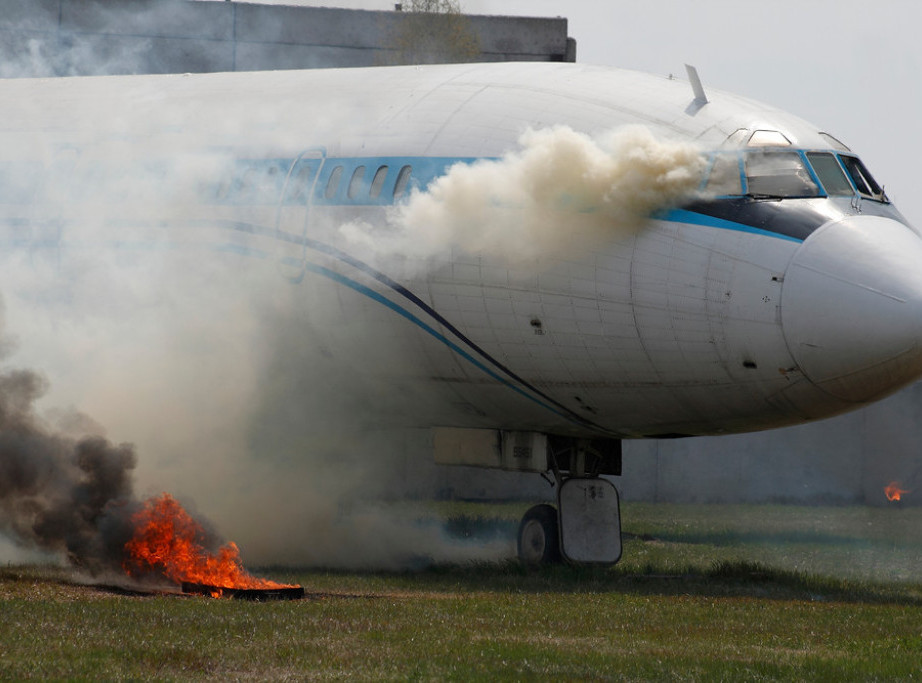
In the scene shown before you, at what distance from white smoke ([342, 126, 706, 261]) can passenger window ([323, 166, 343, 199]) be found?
4.37 feet

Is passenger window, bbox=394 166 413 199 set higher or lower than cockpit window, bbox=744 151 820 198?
higher

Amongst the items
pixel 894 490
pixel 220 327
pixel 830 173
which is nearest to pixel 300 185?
pixel 220 327

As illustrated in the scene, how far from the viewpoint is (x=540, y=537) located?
21.1 metres

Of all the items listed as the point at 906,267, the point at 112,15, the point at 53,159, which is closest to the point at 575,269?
the point at 906,267

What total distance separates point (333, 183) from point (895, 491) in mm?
24714

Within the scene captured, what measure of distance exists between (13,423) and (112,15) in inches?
1191

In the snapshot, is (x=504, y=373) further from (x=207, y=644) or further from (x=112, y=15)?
(x=112, y=15)

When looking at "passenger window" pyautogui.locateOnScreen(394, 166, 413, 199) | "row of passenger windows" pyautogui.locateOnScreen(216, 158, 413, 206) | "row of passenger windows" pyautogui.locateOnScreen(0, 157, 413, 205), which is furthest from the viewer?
"row of passenger windows" pyautogui.locateOnScreen(0, 157, 413, 205)

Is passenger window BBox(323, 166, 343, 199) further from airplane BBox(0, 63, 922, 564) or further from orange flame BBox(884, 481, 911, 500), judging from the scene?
orange flame BBox(884, 481, 911, 500)

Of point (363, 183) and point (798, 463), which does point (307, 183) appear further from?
point (798, 463)

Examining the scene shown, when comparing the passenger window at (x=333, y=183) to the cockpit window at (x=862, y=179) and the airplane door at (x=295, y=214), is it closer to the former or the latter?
the airplane door at (x=295, y=214)

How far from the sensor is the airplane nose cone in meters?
15.7

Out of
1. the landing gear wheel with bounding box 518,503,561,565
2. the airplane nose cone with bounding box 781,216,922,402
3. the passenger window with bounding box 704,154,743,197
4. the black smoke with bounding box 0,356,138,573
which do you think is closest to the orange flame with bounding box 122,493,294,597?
the black smoke with bounding box 0,356,138,573

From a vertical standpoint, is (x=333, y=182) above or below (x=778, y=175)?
above
